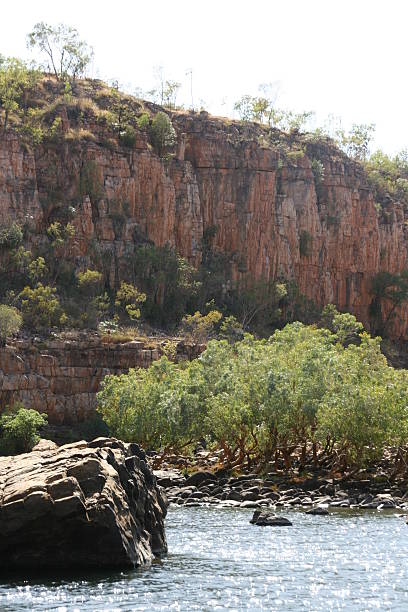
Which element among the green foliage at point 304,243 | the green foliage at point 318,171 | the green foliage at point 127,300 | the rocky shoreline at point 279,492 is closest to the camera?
the rocky shoreline at point 279,492

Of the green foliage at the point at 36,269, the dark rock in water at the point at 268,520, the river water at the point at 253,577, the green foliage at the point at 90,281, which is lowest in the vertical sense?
the dark rock in water at the point at 268,520

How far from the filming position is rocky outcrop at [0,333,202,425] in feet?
273

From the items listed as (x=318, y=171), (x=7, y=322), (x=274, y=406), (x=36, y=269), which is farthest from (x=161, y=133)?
(x=274, y=406)

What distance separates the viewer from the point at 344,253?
12812 centimetres

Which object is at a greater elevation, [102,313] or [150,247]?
[150,247]

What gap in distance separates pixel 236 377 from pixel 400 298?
73.1m

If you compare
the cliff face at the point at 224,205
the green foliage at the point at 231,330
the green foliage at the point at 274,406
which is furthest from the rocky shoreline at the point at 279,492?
the cliff face at the point at 224,205

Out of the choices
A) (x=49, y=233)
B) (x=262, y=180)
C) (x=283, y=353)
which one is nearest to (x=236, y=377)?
(x=283, y=353)

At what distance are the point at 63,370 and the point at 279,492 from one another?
4054 cm

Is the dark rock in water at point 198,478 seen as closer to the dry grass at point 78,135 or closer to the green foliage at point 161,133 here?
the dry grass at point 78,135

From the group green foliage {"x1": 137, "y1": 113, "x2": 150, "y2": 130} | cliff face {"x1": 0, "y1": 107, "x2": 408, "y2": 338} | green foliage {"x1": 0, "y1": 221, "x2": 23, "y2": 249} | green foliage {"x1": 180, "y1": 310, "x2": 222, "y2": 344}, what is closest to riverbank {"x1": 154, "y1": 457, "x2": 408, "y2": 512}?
green foliage {"x1": 180, "y1": 310, "x2": 222, "y2": 344}

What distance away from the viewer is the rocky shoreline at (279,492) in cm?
4684

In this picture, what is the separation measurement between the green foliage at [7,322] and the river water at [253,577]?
4713cm

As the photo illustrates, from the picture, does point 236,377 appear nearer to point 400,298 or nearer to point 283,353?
point 283,353
